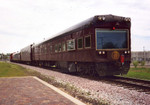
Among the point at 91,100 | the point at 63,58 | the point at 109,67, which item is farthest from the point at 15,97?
the point at 63,58

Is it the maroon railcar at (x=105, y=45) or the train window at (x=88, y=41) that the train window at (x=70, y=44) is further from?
the train window at (x=88, y=41)

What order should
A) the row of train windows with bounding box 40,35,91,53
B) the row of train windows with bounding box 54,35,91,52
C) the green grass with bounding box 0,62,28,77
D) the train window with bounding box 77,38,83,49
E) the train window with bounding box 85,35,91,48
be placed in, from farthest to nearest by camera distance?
the green grass with bounding box 0,62,28,77 → the train window with bounding box 77,38,83,49 → the row of train windows with bounding box 40,35,91,53 → the row of train windows with bounding box 54,35,91,52 → the train window with bounding box 85,35,91,48

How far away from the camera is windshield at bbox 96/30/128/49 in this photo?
10164 mm

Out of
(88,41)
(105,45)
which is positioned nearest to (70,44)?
(88,41)

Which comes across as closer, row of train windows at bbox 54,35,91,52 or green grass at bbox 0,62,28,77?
row of train windows at bbox 54,35,91,52

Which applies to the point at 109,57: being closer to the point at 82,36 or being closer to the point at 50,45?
the point at 82,36

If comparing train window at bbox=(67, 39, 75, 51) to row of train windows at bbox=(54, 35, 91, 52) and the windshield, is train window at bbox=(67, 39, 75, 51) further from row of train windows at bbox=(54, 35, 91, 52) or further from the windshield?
the windshield

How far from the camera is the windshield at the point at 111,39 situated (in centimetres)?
1016

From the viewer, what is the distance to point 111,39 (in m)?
10.3

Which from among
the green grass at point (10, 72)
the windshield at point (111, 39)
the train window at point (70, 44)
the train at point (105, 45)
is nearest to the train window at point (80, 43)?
the train at point (105, 45)

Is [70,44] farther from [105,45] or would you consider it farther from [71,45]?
[105,45]

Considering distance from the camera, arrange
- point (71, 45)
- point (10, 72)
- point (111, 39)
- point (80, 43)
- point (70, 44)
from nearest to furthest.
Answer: point (111, 39), point (80, 43), point (71, 45), point (70, 44), point (10, 72)

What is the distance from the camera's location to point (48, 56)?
20.4 meters

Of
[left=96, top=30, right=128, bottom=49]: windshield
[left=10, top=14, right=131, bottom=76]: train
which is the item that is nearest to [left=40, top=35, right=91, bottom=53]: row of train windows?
[left=10, top=14, right=131, bottom=76]: train
